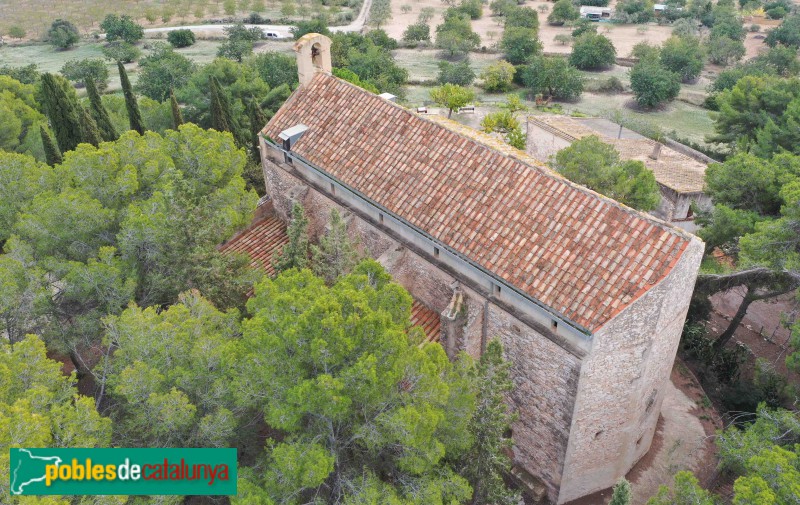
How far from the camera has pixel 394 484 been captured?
16141 millimetres

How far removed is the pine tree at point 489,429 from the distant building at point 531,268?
2.55 m

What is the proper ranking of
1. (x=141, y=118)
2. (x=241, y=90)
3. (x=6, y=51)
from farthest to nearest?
(x=6, y=51) < (x=241, y=90) < (x=141, y=118)

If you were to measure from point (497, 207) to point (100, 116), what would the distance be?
A: 3176 centimetres

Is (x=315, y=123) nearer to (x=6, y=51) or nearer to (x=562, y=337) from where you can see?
(x=562, y=337)

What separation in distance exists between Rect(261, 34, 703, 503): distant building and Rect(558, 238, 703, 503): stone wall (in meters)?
0.05

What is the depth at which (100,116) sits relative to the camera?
132 ft

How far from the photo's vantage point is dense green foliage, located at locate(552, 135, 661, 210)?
27.7m

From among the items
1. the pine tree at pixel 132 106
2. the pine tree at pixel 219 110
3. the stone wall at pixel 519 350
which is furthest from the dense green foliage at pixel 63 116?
the stone wall at pixel 519 350

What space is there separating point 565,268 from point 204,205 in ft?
45.4

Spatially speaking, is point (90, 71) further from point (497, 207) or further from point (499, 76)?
point (497, 207)

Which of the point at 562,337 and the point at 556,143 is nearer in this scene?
the point at 562,337

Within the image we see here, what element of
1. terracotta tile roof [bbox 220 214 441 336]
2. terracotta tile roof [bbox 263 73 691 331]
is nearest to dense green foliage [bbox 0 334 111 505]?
terracotta tile roof [bbox 220 214 441 336]

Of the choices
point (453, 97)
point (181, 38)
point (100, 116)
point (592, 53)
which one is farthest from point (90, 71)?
point (592, 53)

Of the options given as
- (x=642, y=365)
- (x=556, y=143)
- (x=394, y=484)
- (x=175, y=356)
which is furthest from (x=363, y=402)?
→ (x=556, y=143)
